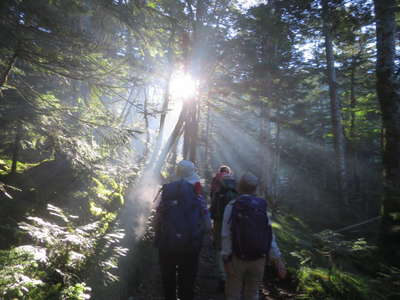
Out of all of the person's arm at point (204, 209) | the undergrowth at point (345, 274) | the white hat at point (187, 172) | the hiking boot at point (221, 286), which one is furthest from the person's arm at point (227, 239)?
the hiking boot at point (221, 286)

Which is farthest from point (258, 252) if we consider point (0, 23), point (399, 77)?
point (399, 77)

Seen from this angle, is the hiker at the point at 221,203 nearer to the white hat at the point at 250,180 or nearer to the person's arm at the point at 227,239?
the white hat at the point at 250,180

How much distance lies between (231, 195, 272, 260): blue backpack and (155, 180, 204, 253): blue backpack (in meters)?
0.51

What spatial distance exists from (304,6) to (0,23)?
276 inches

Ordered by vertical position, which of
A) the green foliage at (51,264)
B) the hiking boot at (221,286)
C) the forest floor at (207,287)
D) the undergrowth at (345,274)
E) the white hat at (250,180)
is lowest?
the forest floor at (207,287)

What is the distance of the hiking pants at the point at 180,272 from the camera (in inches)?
141

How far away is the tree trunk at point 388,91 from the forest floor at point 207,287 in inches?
114

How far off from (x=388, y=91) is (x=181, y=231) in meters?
6.38

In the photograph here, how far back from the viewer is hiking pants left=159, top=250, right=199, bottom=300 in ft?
11.8

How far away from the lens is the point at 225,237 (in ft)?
11.4

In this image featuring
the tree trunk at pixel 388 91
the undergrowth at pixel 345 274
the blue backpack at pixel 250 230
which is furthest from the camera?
the tree trunk at pixel 388 91

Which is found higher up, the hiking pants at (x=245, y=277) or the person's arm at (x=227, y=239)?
the person's arm at (x=227, y=239)

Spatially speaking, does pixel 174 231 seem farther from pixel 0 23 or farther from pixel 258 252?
pixel 0 23

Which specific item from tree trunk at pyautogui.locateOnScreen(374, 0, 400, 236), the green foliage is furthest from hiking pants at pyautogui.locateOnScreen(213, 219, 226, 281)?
tree trunk at pyautogui.locateOnScreen(374, 0, 400, 236)
